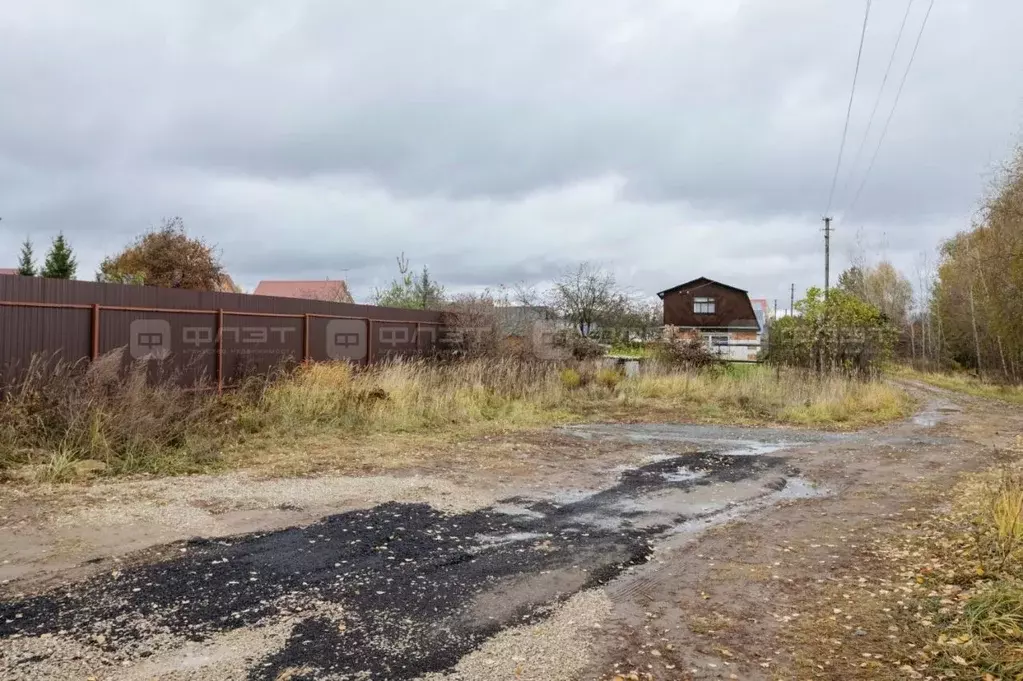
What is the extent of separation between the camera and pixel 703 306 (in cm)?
5138

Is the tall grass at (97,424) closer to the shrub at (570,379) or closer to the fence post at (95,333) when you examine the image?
the fence post at (95,333)

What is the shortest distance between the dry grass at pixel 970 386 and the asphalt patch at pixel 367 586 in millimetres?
20797

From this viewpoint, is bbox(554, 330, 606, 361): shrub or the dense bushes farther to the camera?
bbox(554, 330, 606, 361): shrub

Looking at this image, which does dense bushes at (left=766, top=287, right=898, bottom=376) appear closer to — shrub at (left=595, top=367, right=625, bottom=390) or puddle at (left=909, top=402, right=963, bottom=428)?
puddle at (left=909, top=402, right=963, bottom=428)

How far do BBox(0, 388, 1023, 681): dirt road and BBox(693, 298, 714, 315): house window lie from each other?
146 feet

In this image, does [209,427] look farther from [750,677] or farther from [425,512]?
[750,677]

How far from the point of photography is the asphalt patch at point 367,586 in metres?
3.36

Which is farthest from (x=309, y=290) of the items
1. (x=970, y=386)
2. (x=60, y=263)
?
(x=970, y=386)

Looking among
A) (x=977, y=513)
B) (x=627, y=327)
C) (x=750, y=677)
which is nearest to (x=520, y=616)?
(x=750, y=677)

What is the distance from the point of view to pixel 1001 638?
11.0ft

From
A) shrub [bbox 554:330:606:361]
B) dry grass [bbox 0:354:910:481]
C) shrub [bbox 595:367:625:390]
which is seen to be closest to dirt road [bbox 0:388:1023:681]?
dry grass [bbox 0:354:910:481]

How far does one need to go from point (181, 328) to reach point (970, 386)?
2853cm

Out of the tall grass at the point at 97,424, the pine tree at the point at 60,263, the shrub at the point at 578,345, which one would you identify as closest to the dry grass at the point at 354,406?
the tall grass at the point at 97,424

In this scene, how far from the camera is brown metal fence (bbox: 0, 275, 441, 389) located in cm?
856
